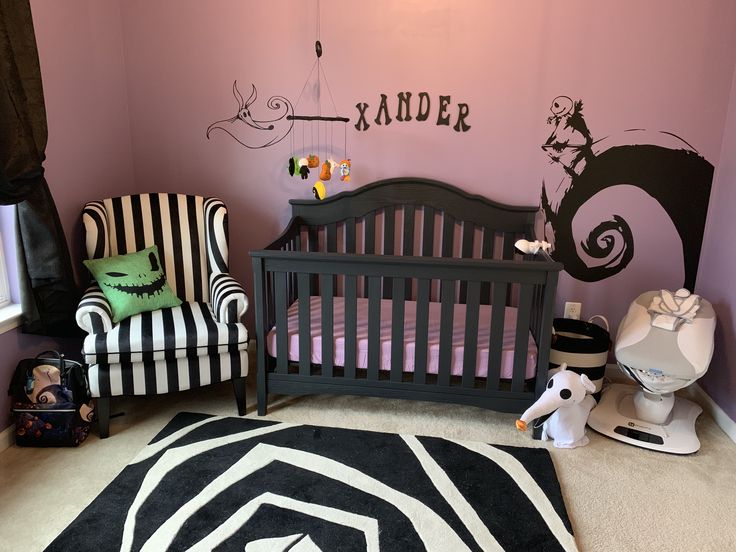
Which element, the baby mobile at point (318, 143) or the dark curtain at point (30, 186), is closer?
the dark curtain at point (30, 186)

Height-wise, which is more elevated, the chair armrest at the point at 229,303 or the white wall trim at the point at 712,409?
the chair armrest at the point at 229,303

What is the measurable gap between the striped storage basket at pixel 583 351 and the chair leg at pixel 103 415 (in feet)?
6.13

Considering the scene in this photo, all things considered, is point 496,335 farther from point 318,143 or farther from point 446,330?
point 318,143

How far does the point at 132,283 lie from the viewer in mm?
2438

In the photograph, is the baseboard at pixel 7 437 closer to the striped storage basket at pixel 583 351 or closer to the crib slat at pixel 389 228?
the crib slat at pixel 389 228

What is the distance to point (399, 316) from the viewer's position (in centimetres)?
237

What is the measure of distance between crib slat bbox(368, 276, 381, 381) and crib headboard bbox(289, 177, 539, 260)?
631 millimetres

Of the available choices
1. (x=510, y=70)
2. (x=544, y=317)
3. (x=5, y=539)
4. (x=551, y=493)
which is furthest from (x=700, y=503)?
(x=5, y=539)

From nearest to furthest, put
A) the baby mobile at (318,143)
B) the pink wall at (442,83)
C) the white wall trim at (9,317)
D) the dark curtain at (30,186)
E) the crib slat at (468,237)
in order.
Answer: the dark curtain at (30,186) < the white wall trim at (9,317) < the pink wall at (442,83) < the baby mobile at (318,143) < the crib slat at (468,237)

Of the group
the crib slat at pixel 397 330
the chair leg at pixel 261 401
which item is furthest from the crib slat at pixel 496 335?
the chair leg at pixel 261 401

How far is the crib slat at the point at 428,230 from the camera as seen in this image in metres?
2.89

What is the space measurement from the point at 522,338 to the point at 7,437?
211 cm

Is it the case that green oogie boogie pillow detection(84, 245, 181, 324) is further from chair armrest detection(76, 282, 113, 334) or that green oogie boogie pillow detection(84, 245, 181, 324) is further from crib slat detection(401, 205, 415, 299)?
crib slat detection(401, 205, 415, 299)

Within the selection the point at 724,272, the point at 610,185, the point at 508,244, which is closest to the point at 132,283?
the point at 508,244
